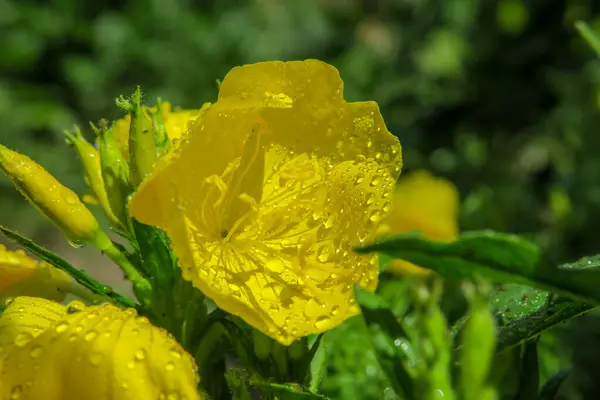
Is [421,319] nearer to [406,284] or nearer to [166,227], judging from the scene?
[166,227]

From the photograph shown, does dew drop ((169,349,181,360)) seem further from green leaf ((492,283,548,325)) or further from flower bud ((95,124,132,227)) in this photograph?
green leaf ((492,283,548,325))

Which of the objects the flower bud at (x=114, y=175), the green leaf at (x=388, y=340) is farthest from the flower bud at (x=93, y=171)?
the green leaf at (x=388, y=340)

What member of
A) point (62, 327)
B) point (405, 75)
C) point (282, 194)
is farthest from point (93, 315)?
point (405, 75)

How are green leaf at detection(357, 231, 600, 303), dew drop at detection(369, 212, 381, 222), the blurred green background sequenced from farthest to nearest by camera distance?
the blurred green background → dew drop at detection(369, 212, 381, 222) → green leaf at detection(357, 231, 600, 303)

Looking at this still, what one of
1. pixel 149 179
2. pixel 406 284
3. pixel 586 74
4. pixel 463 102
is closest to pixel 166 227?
pixel 149 179

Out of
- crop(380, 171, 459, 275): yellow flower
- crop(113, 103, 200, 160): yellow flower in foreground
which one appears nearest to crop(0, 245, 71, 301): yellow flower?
crop(113, 103, 200, 160): yellow flower in foreground

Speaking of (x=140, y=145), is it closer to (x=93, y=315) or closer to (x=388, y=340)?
(x=93, y=315)
